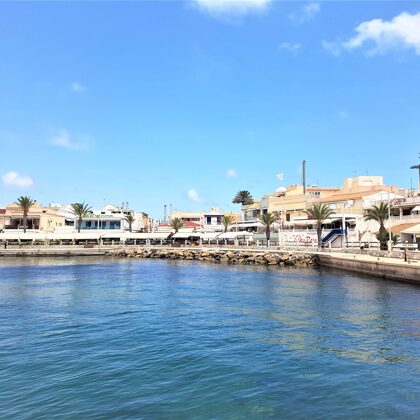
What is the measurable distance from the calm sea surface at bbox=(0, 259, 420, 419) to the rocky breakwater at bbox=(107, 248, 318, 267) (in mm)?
25484

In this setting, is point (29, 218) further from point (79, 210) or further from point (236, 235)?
point (236, 235)

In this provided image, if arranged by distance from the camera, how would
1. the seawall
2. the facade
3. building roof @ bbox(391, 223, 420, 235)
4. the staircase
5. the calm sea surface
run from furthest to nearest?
the facade, the staircase, building roof @ bbox(391, 223, 420, 235), the seawall, the calm sea surface

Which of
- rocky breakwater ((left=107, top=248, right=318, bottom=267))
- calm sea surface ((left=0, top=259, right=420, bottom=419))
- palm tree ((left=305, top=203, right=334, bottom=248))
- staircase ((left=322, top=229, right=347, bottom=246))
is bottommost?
calm sea surface ((left=0, top=259, right=420, bottom=419))

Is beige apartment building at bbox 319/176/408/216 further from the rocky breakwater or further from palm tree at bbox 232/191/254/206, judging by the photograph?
palm tree at bbox 232/191/254/206

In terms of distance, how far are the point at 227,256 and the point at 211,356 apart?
46.8 m

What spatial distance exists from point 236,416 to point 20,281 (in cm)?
3139

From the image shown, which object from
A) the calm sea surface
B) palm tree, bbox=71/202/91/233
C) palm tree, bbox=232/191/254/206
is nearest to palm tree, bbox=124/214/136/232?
palm tree, bbox=71/202/91/233

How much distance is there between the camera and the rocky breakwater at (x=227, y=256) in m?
51.4

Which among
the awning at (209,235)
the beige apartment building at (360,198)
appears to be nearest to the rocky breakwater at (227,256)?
the awning at (209,235)

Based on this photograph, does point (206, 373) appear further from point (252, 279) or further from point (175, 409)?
point (252, 279)

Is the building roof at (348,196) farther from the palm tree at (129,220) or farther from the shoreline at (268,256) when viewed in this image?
the palm tree at (129,220)

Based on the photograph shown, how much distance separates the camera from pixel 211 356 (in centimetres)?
1306

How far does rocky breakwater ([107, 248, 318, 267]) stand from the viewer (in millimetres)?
51375

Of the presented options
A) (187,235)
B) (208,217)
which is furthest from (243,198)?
(187,235)
